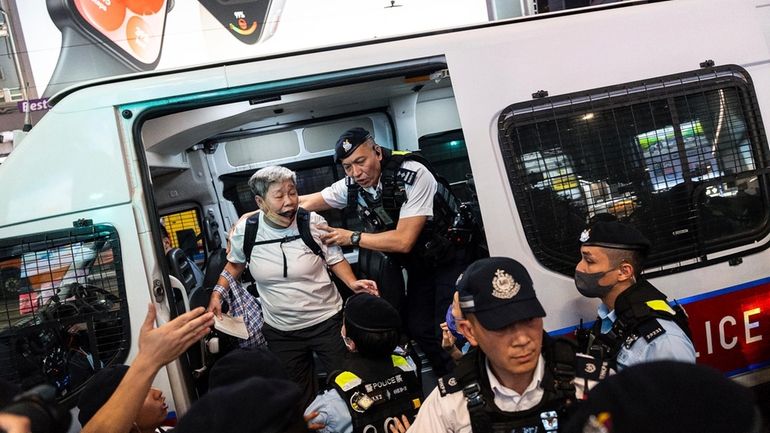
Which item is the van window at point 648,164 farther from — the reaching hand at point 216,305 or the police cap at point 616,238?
the reaching hand at point 216,305

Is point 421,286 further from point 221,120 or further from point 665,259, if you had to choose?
point 221,120

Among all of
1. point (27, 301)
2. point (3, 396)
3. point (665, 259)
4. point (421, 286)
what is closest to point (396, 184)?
point (421, 286)

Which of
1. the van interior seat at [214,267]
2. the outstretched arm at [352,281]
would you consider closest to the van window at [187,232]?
the van interior seat at [214,267]

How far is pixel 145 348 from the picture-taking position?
1.44 meters

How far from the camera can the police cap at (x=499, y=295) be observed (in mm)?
1228

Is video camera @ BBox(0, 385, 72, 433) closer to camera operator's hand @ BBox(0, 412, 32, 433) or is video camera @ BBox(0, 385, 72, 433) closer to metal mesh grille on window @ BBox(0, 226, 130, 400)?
camera operator's hand @ BBox(0, 412, 32, 433)

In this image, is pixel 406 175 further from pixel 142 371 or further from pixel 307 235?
pixel 142 371

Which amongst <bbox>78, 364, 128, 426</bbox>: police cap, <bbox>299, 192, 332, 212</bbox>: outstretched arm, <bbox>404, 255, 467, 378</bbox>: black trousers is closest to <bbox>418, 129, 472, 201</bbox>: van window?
<bbox>299, 192, 332, 212</bbox>: outstretched arm

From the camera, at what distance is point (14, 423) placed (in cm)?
89

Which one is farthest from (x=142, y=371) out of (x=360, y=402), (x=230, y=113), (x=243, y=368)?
(x=230, y=113)

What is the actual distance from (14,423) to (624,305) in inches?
74.2

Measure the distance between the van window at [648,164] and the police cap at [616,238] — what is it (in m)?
0.15

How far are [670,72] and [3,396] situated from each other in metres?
2.69

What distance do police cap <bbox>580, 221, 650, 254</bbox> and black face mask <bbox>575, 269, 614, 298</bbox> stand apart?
13 centimetres
